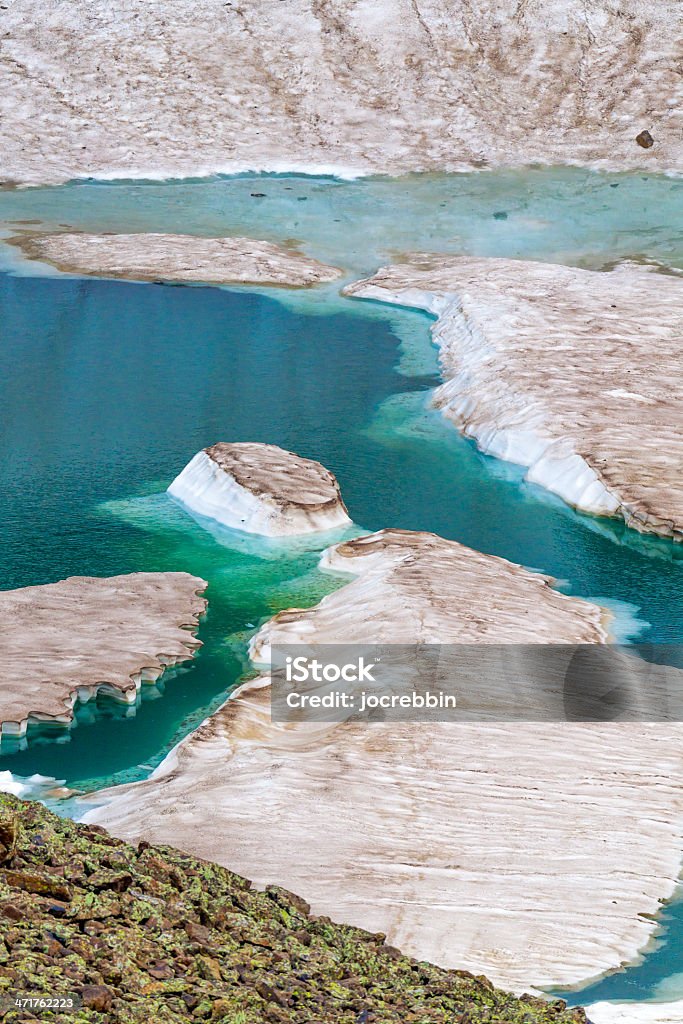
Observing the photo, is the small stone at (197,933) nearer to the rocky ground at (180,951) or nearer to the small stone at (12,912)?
the rocky ground at (180,951)

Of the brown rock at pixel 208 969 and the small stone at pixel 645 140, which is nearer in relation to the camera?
the brown rock at pixel 208 969

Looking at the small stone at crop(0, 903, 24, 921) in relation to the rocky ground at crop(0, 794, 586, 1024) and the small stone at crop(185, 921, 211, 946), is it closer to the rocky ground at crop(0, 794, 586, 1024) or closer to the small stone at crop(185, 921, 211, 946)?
the rocky ground at crop(0, 794, 586, 1024)

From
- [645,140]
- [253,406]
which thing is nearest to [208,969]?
[253,406]

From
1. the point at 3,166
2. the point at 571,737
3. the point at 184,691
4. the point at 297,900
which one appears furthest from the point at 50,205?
the point at 297,900

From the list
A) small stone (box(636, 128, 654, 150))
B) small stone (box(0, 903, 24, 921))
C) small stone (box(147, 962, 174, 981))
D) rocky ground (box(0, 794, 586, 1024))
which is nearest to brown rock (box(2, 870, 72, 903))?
rocky ground (box(0, 794, 586, 1024))

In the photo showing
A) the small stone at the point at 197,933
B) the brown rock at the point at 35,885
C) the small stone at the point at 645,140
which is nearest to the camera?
the brown rock at the point at 35,885

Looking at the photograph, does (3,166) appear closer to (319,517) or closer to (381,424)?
(381,424)

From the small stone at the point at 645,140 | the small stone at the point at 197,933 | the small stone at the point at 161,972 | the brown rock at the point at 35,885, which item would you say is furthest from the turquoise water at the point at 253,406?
the brown rock at the point at 35,885
